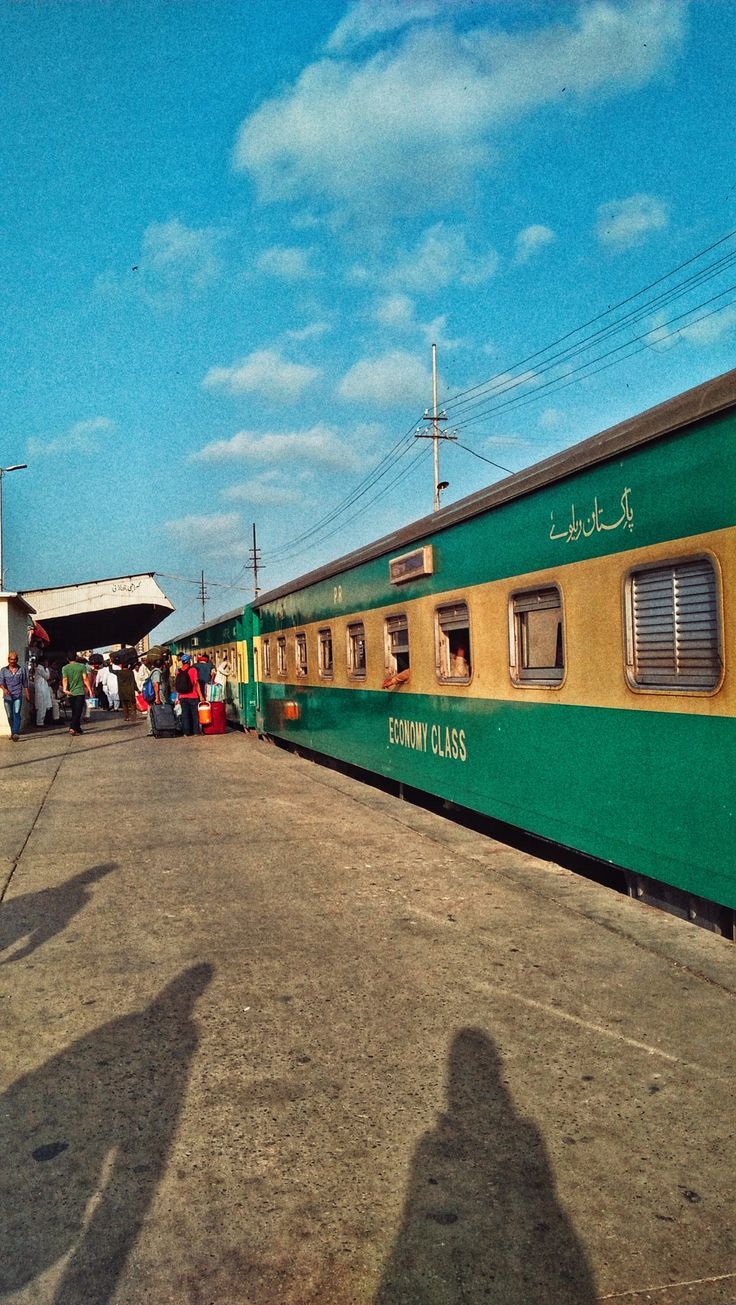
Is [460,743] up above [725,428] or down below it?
below

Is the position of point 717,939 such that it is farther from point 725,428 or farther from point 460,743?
point 460,743

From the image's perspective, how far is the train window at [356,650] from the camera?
1188 centimetres

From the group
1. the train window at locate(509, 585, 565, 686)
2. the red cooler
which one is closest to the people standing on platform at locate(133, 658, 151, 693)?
the red cooler

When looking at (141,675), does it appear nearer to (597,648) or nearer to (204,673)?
(204,673)

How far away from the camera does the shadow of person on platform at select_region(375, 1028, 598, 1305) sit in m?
2.55

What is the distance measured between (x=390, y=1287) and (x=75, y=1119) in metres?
1.44

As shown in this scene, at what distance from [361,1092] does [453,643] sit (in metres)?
5.51

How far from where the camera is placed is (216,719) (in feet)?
73.9

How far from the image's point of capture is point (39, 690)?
79.2 feet

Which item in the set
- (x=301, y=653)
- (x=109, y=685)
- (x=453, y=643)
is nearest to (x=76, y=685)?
(x=301, y=653)

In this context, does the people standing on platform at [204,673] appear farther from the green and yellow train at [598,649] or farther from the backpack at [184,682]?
the green and yellow train at [598,649]

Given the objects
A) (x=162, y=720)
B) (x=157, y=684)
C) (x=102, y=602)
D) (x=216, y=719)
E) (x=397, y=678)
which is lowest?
(x=216, y=719)

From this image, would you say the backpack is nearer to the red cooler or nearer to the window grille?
the red cooler

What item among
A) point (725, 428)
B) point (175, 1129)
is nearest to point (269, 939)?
point (175, 1129)
